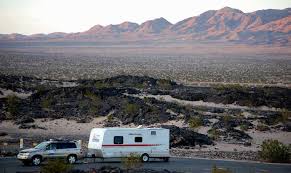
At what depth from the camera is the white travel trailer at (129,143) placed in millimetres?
29172

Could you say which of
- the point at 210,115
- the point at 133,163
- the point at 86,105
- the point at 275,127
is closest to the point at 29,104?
the point at 86,105

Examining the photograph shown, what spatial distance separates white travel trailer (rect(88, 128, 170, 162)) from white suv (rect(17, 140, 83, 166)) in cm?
126

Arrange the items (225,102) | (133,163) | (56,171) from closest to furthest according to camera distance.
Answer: (56,171) → (133,163) → (225,102)

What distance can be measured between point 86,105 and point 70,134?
884 cm

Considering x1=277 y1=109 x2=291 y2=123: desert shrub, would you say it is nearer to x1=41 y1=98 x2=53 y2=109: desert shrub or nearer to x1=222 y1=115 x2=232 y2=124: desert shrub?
x1=222 y1=115 x2=232 y2=124: desert shrub

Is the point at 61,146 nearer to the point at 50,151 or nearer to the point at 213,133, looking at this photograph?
the point at 50,151

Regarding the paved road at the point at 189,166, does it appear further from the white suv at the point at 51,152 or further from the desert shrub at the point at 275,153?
the desert shrub at the point at 275,153

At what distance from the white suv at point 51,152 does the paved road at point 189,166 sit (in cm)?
46

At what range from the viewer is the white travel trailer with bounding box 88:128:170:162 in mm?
29172

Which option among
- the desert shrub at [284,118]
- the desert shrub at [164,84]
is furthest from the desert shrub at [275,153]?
the desert shrub at [164,84]

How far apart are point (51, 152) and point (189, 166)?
639 centimetres

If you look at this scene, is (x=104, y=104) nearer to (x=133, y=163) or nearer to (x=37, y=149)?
(x=37, y=149)

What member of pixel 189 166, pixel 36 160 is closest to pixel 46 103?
pixel 36 160

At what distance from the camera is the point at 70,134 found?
4275 cm
